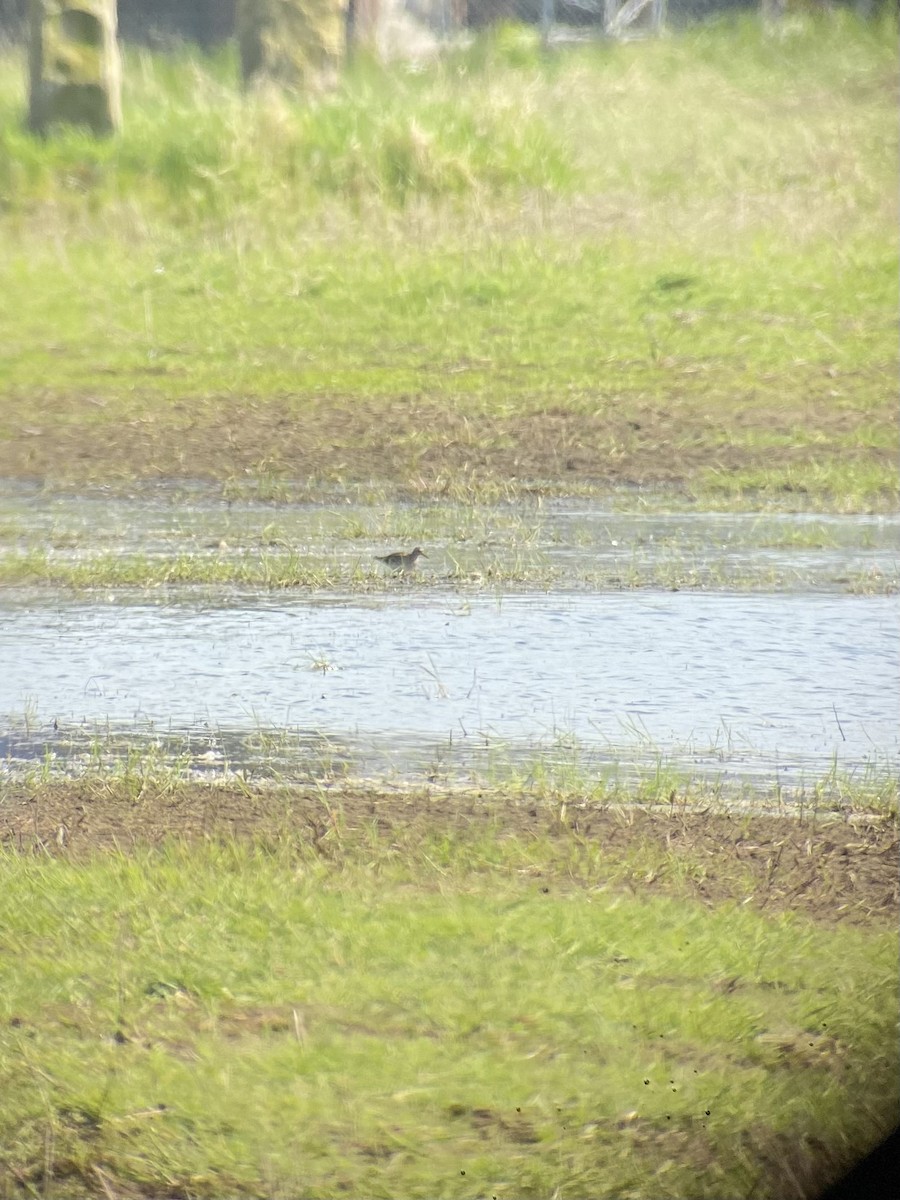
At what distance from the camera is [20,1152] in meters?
3.50

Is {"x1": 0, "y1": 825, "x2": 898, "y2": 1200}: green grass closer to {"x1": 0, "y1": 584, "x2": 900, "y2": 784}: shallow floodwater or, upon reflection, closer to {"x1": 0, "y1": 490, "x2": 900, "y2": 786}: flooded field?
{"x1": 0, "y1": 490, "x2": 900, "y2": 786}: flooded field

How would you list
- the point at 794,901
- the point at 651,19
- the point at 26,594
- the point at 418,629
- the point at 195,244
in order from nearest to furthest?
the point at 794,901 < the point at 418,629 < the point at 26,594 < the point at 195,244 < the point at 651,19

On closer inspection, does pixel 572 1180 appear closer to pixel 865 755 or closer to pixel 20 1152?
pixel 20 1152

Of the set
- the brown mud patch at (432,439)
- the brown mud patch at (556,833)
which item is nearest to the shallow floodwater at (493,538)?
the brown mud patch at (432,439)

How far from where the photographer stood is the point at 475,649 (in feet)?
23.7

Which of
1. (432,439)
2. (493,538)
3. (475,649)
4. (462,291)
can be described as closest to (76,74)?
(462,291)

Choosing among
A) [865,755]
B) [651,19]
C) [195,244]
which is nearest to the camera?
[865,755]

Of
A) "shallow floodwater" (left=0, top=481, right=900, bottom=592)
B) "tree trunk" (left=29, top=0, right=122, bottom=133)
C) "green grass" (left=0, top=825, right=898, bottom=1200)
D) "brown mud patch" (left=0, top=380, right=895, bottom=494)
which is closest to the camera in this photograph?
"green grass" (left=0, top=825, right=898, bottom=1200)

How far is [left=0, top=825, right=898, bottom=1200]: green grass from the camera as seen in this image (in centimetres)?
343

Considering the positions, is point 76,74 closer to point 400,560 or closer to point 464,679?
point 400,560

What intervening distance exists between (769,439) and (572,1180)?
8.55 m

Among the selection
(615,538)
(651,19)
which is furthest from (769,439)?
(651,19)

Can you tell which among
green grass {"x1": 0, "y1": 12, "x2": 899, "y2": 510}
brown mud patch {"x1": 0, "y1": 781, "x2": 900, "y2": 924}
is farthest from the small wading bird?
brown mud patch {"x1": 0, "y1": 781, "x2": 900, "y2": 924}

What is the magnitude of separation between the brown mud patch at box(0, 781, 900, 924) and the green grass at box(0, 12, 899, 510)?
517 centimetres
